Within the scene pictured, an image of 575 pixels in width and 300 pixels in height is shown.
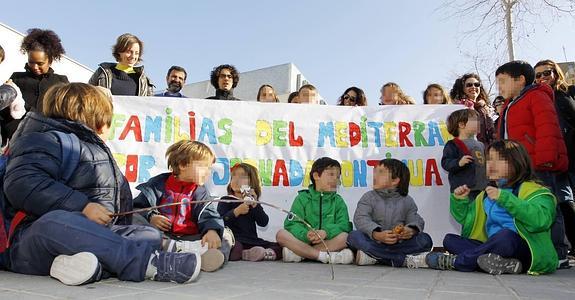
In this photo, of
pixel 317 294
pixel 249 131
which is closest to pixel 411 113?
pixel 249 131

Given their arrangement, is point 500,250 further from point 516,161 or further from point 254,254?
point 254,254

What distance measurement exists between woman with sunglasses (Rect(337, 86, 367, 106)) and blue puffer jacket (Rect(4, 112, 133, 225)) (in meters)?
3.41

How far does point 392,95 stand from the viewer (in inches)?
218

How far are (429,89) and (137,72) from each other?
10.9 feet

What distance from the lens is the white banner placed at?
15.6ft

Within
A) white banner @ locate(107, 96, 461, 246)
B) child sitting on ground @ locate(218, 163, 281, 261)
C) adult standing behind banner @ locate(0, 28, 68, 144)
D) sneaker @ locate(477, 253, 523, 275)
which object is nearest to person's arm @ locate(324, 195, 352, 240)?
child sitting on ground @ locate(218, 163, 281, 261)

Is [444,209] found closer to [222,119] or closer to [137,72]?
[222,119]

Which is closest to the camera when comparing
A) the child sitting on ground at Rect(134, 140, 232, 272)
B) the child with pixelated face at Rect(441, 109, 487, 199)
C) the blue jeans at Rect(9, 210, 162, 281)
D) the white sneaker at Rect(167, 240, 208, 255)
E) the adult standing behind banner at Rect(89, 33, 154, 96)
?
the blue jeans at Rect(9, 210, 162, 281)

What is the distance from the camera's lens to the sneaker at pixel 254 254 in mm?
3781

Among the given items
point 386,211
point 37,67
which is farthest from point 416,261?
point 37,67

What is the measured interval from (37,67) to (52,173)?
261cm

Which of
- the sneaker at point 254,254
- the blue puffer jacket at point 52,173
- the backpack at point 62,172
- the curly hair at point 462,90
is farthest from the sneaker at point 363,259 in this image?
the curly hair at point 462,90

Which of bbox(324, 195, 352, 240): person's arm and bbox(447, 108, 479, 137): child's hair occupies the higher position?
bbox(447, 108, 479, 137): child's hair

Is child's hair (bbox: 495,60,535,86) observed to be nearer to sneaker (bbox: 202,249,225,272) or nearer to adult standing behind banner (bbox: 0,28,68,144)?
sneaker (bbox: 202,249,225,272)
